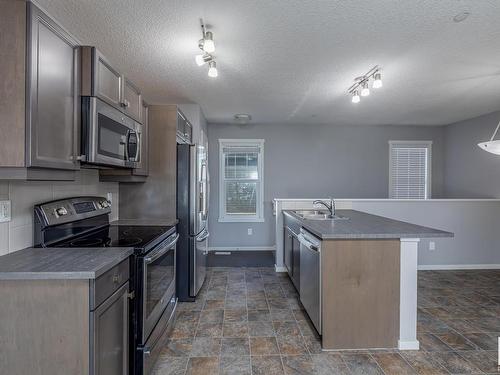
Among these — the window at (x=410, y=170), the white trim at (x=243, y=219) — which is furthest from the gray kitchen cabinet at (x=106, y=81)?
the window at (x=410, y=170)

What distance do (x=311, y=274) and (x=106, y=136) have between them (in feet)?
6.53

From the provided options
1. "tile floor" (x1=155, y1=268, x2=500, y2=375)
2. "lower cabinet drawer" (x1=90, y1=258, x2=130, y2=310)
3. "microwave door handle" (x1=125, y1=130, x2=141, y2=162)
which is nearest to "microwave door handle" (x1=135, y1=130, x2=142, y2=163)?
"microwave door handle" (x1=125, y1=130, x2=141, y2=162)

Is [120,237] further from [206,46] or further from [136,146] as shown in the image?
[206,46]

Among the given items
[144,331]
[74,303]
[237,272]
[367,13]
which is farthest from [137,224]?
[367,13]

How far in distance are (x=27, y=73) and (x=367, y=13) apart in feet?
6.73

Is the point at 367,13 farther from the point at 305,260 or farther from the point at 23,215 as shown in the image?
the point at 23,215

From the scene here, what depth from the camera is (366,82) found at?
3.05m

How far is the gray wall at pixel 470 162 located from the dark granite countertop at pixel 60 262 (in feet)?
17.8

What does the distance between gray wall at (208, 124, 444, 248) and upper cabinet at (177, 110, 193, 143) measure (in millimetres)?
1715

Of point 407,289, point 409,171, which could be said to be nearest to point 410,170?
point 409,171

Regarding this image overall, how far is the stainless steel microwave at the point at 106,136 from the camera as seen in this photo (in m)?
1.69

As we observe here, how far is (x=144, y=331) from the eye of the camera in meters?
1.75

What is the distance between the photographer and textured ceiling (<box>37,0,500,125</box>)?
6.08 ft

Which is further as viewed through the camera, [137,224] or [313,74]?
[313,74]
